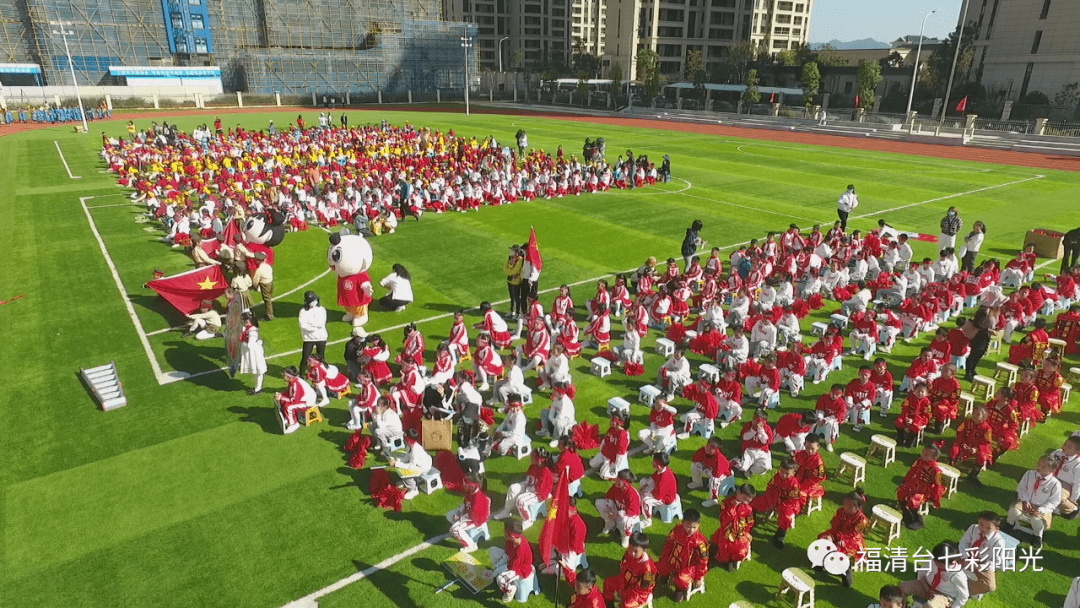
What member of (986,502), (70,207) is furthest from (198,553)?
(70,207)

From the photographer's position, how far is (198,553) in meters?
9.25

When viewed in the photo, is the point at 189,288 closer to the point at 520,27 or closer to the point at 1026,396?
the point at 1026,396

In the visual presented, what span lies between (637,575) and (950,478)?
600 centimetres

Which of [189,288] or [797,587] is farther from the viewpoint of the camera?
[189,288]

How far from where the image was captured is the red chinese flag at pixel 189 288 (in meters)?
17.0

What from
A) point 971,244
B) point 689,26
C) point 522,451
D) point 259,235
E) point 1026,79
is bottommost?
point 522,451

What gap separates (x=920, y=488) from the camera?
9.53 meters

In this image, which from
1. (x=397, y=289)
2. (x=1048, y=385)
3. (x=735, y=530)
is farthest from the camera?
(x=397, y=289)

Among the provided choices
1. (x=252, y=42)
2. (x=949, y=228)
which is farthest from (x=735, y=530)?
(x=252, y=42)

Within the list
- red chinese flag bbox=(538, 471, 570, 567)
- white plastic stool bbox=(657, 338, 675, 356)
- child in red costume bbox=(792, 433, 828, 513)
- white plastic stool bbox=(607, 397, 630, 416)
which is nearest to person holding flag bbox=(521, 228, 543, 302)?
white plastic stool bbox=(657, 338, 675, 356)

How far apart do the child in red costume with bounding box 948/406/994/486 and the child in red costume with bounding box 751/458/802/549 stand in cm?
369

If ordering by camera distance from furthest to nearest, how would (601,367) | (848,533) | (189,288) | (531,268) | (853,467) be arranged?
(189,288) → (531,268) → (601,367) → (853,467) → (848,533)

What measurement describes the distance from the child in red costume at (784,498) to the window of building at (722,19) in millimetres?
137838

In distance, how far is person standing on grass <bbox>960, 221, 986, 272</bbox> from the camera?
1989 centimetres
